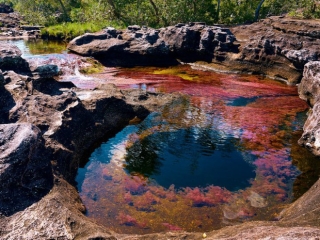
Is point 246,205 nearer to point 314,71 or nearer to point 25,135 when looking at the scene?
point 25,135

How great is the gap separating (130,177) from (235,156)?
149 inches

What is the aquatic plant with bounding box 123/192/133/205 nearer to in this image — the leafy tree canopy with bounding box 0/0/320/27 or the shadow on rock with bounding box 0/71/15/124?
the shadow on rock with bounding box 0/71/15/124

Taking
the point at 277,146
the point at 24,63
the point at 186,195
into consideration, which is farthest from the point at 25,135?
the point at 277,146

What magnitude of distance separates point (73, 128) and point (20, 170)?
3543 millimetres

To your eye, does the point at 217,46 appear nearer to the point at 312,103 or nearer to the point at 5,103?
the point at 312,103

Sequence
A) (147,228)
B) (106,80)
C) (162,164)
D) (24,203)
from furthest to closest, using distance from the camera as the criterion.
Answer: (106,80) < (162,164) < (147,228) < (24,203)

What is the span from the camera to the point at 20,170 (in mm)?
6238

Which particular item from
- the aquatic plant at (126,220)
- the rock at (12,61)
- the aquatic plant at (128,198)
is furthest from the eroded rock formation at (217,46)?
the aquatic plant at (126,220)

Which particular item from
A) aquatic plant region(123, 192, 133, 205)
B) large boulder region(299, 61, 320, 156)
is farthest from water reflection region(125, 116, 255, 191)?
large boulder region(299, 61, 320, 156)

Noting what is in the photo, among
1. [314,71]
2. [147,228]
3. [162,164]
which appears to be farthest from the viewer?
[314,71]

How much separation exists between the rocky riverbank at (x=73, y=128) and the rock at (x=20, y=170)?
0.06 feet

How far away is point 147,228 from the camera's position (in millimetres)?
7445

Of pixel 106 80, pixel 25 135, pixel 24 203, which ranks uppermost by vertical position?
pixel 25 135

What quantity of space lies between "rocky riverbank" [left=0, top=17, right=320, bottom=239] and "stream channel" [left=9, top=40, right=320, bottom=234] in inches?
26.2
